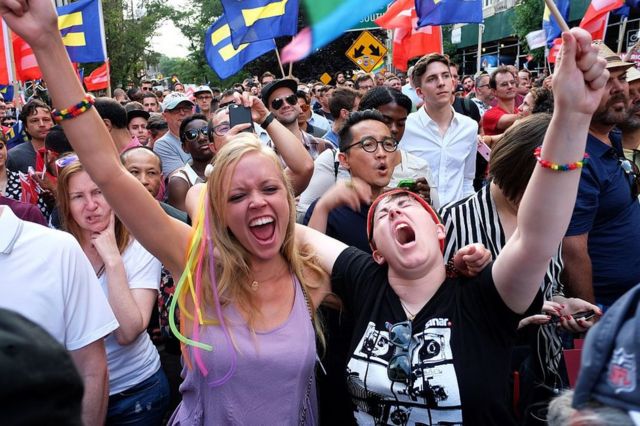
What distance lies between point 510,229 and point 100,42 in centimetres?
687

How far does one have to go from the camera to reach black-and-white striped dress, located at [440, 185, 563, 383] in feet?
8.80

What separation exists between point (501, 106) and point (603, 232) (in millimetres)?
4361

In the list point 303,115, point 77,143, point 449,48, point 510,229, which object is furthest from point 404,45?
point 449,48

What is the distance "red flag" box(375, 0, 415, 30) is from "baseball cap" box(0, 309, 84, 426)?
318 inches

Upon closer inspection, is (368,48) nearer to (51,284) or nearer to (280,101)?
(280,101)

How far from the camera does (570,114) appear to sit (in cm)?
161

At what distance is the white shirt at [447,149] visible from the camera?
197 inches

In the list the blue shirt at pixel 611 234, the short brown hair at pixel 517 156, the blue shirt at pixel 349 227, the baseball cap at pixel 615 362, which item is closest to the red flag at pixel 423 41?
the blue shirt at pixel 611 234

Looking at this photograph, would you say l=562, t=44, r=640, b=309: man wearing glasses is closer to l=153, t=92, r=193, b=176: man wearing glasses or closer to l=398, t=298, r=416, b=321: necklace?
l=398, t=298, r=416, b=321: necklace

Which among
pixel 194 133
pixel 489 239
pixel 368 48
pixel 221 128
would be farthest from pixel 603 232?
pixel 368 48

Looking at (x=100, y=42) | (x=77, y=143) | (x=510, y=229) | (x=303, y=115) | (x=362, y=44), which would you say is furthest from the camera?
(x=362, y=44)

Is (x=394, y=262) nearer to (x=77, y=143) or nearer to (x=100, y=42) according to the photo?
(x=77, y=143)

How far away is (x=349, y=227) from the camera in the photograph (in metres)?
2.95

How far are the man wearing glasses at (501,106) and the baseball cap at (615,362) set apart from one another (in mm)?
5988
